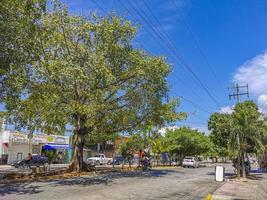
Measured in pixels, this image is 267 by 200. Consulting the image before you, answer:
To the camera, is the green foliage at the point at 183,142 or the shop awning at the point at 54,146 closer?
the shop awning at the point at 54,146

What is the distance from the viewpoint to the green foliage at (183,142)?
71375mm

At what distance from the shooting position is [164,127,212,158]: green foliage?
2810 inches

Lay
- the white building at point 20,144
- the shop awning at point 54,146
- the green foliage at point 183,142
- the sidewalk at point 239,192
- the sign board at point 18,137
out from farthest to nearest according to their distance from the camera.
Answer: the green foliage at point 183,142, the shop awning at point 54,146, the sign board at point 18,137, the white building at point 20,144, the sidewalk at point 239,192

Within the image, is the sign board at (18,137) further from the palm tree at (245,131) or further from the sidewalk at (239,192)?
the sidewalk at (239,192)

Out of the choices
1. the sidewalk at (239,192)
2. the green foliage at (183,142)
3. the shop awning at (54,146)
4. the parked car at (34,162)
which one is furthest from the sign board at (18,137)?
the sidewalk at (239,192)

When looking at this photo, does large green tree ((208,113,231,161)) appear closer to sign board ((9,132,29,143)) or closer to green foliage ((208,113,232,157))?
green foliage ((208,113,232,157))

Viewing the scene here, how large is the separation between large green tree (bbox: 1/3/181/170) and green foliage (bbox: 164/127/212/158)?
3629cm

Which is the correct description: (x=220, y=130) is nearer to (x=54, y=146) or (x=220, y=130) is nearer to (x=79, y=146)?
(x=79, y=146)

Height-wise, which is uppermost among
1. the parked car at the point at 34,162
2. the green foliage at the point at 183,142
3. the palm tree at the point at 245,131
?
the green foliage at the point at 183,142

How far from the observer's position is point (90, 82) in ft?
95.6

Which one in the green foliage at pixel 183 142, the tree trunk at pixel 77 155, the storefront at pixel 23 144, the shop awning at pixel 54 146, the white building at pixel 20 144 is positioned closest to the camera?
the tree trunk at pixel 77 155

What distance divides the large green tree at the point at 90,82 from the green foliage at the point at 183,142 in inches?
1429

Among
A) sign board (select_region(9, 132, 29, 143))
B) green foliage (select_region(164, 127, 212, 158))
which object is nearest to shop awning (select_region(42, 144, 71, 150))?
sign board (select_region(9, 132, 29, 143))

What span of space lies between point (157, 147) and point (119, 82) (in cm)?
3994
